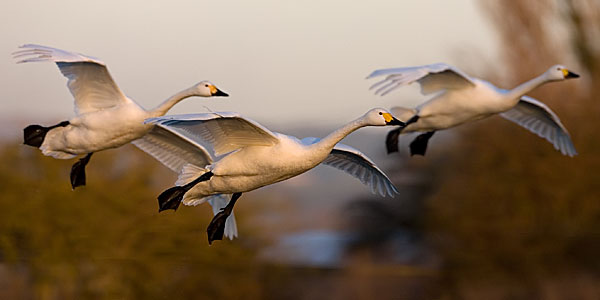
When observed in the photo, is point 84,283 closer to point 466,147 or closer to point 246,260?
point 246,260

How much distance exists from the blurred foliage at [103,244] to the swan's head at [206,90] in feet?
48.9

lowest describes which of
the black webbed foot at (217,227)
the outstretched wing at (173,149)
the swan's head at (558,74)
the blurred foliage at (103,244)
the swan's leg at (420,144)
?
the blurred foliage at (103,244)

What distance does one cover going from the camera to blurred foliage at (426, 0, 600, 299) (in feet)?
79.2

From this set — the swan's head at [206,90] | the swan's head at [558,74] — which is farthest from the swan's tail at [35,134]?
the swan's head at [558,74]

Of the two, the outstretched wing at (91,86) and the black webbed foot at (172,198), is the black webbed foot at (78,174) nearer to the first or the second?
the outstretched wing at (91,86)

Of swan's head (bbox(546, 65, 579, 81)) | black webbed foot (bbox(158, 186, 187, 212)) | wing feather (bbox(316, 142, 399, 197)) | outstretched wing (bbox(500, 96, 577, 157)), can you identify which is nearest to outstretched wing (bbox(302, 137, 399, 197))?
wing feather (bbox(316, 142, 399, 197))

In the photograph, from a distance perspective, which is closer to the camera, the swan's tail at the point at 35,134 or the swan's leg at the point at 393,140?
the swan's tail at the point at 35,134

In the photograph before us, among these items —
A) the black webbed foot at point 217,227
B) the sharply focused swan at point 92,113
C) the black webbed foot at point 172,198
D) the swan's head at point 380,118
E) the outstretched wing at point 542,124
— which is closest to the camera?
the swan's head at point 380,118

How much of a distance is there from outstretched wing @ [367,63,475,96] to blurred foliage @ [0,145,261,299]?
14670 mm

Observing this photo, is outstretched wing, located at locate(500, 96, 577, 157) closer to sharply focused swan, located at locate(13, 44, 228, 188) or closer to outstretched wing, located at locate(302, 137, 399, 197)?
outstretched wing, located at locate(302, 137, 399, 197)

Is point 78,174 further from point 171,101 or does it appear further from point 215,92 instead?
point 215,92

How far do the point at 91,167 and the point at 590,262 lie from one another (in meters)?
14.8

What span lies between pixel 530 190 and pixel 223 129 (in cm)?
1807

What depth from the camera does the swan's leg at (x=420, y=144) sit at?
10786mm
